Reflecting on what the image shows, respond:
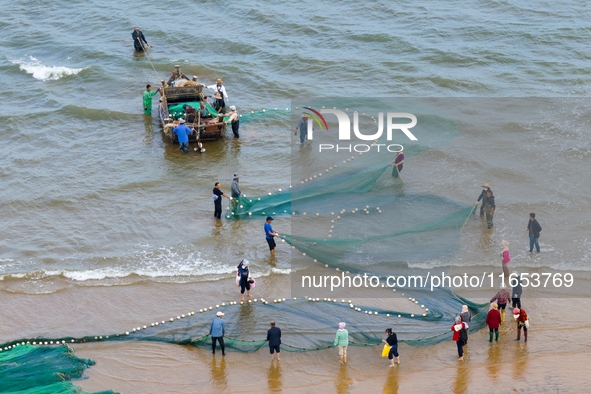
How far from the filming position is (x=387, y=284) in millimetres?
16828

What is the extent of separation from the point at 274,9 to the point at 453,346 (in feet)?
81.2

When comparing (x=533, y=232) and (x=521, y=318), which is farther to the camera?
(x=533, y=232)

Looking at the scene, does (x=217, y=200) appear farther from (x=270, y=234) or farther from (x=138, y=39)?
(x=138, y=39)

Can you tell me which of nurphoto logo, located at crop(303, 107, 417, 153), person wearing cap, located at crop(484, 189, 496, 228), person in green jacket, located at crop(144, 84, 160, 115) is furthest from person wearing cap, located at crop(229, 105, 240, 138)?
person wearing cap, located at crop(484, 189, 496, 228)

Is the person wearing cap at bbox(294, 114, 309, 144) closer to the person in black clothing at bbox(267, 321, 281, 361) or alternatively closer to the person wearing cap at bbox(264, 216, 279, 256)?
the person wearing cap at bbox(264, 216, 279, 256)

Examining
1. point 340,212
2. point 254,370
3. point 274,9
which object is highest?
point 274,9

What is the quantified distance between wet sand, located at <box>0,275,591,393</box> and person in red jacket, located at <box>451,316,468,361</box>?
184 mm

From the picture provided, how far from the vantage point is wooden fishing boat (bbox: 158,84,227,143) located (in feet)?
78.1

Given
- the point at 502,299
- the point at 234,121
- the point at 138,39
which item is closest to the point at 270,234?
the point at 502,299

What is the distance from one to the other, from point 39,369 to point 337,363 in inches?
196

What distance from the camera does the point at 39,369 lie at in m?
13.9

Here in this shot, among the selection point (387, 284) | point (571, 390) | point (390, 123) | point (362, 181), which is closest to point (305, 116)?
point (390, 123)

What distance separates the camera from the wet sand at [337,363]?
13.7 metres

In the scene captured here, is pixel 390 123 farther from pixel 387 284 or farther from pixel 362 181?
pixel 387 284
